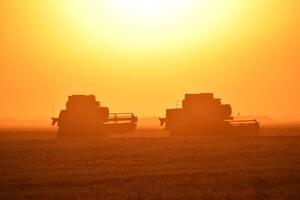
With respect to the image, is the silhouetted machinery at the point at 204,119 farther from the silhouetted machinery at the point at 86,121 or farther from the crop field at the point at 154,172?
the crop field at the point at 154,172

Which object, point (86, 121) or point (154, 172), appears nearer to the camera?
point (154, 172)

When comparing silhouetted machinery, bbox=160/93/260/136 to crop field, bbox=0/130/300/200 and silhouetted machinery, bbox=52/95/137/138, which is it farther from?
crop field, bbox=0/130/300/200

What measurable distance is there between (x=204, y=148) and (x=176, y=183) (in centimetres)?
1346

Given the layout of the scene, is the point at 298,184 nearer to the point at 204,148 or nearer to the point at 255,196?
the point at 255,196

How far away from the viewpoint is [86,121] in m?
52.6

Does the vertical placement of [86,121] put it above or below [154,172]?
above

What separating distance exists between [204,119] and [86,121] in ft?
35.3

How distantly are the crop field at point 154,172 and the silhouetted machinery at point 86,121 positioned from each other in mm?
18883

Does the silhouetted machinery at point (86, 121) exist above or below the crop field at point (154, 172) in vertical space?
above

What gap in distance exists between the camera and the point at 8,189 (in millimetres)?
18375

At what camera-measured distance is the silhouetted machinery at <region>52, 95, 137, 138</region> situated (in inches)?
2056

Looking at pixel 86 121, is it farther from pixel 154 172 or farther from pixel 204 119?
pixel 154 172

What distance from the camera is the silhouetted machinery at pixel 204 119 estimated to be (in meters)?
50.3

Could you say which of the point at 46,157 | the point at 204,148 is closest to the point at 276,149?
the point at 204,148
